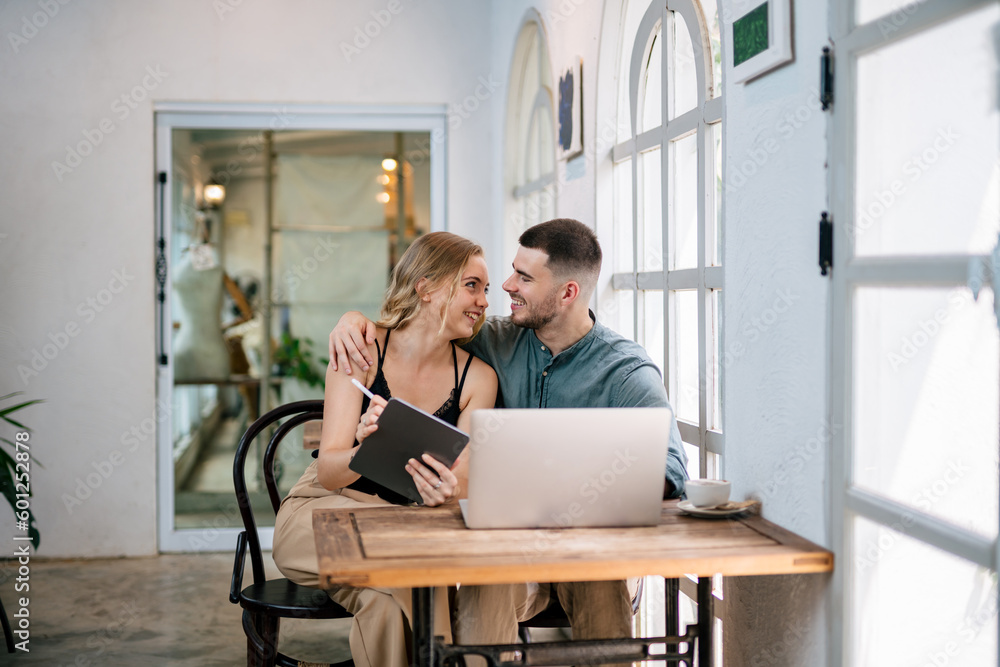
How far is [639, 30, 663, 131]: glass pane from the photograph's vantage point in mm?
2426

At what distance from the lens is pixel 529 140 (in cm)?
373

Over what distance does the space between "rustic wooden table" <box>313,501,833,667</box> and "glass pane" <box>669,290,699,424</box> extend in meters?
0.65

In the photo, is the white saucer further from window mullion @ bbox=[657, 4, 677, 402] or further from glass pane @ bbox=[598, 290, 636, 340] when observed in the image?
glass pane @ bbox=[598, 290, 636, 340]

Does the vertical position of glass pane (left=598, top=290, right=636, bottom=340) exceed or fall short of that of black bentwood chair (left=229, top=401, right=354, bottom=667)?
it exceeds it

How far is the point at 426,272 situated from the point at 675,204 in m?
0.67

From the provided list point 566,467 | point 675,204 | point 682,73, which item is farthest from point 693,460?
point 682,73

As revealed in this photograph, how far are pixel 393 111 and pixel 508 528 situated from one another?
3.04 m

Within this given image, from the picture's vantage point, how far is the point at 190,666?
9.20 ft

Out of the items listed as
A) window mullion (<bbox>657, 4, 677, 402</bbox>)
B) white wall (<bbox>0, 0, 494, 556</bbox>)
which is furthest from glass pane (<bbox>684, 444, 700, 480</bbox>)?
white wall (<bbox>0, 0, 494, 556</bbox>)

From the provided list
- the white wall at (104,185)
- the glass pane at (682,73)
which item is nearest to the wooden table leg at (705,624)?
the glass pane at (682,73)

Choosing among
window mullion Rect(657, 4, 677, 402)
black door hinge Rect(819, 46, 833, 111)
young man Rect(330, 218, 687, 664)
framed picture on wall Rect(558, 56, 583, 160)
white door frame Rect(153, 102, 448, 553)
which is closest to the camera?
black door hinge Rect(819, 46, 833, 111)

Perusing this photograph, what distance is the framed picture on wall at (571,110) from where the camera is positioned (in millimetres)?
2887

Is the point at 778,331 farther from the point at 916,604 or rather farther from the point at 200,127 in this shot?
the point at 200,127

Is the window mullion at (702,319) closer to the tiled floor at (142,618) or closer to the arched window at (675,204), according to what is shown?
the arched window at (675,204)
